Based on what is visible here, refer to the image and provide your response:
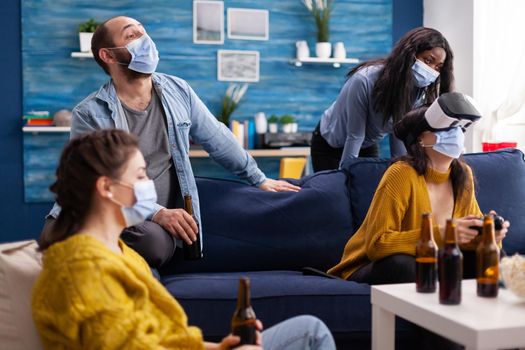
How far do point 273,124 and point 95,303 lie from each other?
4.33 metres

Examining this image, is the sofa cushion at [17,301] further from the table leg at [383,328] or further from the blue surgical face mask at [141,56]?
the blue surgical face mask at [141,56]

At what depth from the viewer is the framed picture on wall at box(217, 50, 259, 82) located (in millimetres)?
5734

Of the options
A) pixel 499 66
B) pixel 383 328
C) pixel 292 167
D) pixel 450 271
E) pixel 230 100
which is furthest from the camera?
pixel 230 100

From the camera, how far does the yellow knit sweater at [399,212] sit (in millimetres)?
2479

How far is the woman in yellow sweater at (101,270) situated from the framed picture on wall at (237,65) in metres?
4.16

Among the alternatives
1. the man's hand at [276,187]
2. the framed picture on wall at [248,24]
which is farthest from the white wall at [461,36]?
the man's hand at [276,187]

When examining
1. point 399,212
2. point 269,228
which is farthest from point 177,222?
point 399,212

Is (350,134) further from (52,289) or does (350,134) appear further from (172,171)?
(52,289)

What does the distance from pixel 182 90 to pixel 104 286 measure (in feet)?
5.25

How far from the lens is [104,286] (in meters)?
1.47

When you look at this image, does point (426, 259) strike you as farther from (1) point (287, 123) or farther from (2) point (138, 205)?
(1) point (287, 123)

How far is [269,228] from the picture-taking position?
2939mm

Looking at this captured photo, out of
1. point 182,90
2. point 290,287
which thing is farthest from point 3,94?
point 290,287

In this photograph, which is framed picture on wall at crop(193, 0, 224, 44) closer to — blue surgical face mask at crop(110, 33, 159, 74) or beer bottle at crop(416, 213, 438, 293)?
blue surgical face mask at crop(110, 33, 159, 74)
